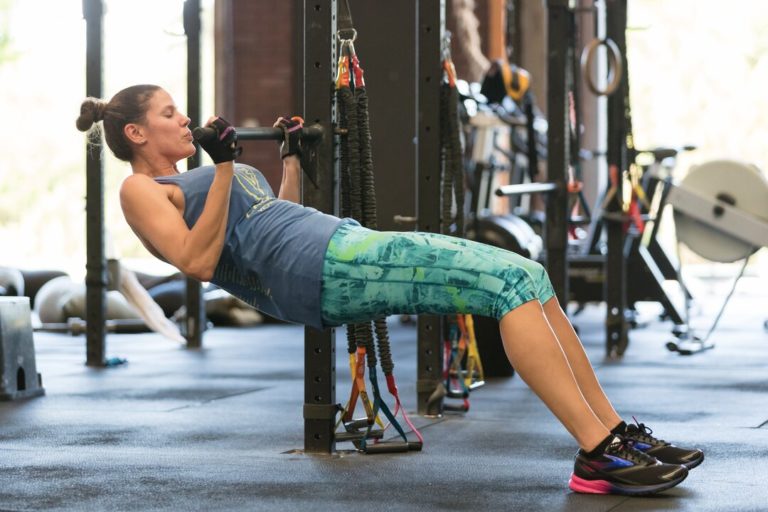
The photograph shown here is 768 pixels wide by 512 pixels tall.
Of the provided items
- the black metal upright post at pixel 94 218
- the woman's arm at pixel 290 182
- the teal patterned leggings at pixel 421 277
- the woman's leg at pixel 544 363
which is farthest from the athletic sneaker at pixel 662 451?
the black metal upright post at pixel 94 218

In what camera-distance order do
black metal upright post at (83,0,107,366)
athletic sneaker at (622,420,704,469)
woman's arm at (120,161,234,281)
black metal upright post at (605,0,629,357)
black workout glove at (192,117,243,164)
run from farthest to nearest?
black metal upright post at (605,0,629,357)
black metal upright post at (83,0,107,366)
athletic sneaker at (622,420,704,469)
woman's arm at (120,161,234,281)
black workout glove at (192,117,243,164)

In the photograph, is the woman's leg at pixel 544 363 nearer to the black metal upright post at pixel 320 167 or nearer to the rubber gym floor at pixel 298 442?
the rubber gym floor at pixel 298 442

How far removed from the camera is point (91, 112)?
2727mm

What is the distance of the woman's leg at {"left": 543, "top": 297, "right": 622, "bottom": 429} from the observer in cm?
253

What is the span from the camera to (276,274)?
2.54m

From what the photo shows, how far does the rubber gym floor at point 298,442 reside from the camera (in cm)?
242

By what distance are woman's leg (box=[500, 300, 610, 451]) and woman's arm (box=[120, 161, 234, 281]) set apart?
614mm

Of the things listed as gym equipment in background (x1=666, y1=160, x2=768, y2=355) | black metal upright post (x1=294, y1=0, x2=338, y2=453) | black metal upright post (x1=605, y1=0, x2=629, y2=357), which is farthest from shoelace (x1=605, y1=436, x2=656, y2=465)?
gym equipment in background (x1=666, y1=160, x2=768, y2=355)

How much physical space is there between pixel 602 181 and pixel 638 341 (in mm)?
4076

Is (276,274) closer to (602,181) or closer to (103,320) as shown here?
(103,320)

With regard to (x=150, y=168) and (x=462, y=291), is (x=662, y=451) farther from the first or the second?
(x=150, y=168)

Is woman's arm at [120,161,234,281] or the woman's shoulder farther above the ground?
the woman's shoulder

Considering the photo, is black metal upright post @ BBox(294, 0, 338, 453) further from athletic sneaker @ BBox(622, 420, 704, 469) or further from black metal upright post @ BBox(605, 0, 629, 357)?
black metal upright post @ BBox(605, 0, 629, 357)

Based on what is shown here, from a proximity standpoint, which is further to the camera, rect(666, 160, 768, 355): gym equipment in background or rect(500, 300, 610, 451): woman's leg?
rect(666, 160, 768, 355): gym equipment in background
